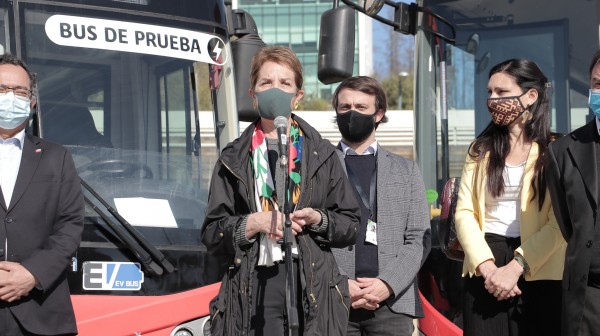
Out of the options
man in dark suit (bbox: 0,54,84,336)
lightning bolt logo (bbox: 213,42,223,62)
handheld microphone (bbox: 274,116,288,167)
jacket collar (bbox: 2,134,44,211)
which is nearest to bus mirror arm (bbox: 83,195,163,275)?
man in dark suit (bbox: 0,54,84,336)

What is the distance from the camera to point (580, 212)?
4.57 metres

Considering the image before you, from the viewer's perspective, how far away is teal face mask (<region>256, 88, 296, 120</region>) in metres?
4.52

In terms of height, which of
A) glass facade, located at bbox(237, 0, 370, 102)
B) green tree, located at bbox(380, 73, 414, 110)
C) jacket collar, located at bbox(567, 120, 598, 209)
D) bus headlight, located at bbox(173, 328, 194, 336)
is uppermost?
glass facade, located at bbox(237, 0, 370, 102)

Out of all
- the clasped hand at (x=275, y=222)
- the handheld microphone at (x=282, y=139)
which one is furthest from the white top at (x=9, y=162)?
the handheld microphone at (x=282, y=139)

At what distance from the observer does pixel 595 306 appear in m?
4.44

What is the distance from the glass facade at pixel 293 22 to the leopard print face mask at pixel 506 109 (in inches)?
1127

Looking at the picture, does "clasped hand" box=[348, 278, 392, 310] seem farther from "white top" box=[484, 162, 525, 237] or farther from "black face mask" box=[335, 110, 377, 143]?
"black face mask" box=[335, 110, 377, 143]

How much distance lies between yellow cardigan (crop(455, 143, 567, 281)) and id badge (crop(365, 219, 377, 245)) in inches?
18.7

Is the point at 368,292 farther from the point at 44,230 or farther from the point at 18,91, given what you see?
the point at 18,91

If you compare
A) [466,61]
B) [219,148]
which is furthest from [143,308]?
[466,61]

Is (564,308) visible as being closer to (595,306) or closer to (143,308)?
(595,306)

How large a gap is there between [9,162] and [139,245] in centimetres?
97

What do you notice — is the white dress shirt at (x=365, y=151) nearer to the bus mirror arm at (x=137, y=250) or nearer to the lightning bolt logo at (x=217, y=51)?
the bus mirror arm at (x=137, y=250)

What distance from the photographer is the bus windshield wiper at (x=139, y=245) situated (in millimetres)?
5695
